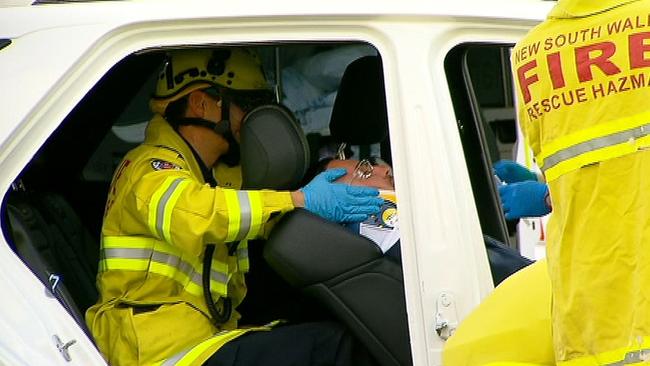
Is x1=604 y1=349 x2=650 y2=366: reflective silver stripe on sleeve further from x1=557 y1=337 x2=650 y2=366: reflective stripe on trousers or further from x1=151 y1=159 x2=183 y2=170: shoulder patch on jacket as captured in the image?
x1=151 y1=159 x2=183 y2=170: shoulder patch on jacket

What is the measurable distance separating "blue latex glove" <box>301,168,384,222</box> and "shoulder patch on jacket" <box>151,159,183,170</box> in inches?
13.8

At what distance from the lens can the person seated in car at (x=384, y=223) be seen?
2.58m

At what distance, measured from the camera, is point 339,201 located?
8.97 ft

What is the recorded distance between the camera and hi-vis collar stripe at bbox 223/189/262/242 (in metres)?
2.65

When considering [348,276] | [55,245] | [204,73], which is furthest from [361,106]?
[55,245]

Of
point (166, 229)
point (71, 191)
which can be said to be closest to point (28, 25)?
point (166, 229)

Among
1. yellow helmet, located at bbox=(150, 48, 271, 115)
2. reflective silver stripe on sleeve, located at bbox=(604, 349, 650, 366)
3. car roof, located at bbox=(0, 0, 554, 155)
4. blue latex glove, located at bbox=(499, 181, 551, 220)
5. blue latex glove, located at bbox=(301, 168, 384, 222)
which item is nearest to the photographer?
reflective silver stripe on sleeve, located at bbox=(604, 349, 650, 366)

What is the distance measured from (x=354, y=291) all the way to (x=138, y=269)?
59 cm

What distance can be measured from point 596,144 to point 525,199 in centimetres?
124

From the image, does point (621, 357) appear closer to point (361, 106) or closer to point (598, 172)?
point (598, 172)

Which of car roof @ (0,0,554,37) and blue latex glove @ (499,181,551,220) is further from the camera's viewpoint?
blue latex glove @ (499,181,551,220)

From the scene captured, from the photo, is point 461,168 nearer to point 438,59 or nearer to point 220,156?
point 438,59

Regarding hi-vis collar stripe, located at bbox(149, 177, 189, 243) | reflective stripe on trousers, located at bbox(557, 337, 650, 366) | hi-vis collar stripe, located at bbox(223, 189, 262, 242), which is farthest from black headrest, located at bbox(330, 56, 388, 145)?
reflective stripe on trousers, located at bbox(557, 337, 650, 366)

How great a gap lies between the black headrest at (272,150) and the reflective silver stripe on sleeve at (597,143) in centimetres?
111
